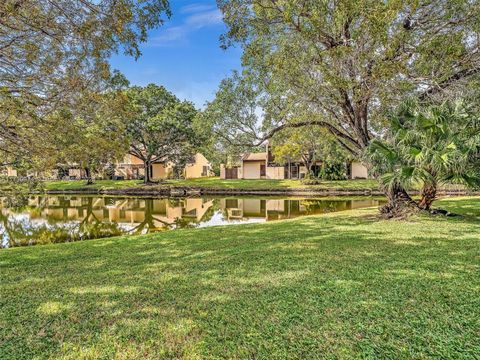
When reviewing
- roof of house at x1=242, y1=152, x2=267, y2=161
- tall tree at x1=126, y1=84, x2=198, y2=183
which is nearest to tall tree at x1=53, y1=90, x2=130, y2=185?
tall tree at x1=126, y1=84, x2=198, y2=183

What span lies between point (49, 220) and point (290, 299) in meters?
13.8

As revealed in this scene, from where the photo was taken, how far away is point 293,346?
2.38 meters

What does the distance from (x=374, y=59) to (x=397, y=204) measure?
4.23m

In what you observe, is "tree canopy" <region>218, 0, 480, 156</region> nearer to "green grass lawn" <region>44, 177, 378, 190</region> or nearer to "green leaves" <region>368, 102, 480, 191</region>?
"green leaves" <region>368, 102, 480, 191</region>

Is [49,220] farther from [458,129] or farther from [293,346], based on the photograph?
[458,129]

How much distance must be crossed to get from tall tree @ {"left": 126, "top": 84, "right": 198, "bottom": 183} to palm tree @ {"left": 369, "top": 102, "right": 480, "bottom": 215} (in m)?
21.4

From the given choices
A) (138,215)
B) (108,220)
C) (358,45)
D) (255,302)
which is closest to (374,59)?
(358,45)

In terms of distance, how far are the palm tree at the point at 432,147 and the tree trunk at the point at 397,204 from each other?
2.44 feet

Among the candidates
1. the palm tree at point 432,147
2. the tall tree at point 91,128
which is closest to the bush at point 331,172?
the palm tree at point 432,147

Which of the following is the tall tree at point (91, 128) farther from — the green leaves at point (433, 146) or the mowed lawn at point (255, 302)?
the green leaves at point (433, 146)

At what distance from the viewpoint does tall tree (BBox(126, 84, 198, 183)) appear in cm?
2748

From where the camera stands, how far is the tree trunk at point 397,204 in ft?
29.3

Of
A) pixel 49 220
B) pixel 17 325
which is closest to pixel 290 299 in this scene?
pixel 17 325

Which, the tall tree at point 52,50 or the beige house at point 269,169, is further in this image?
the beige house at point 269,169
